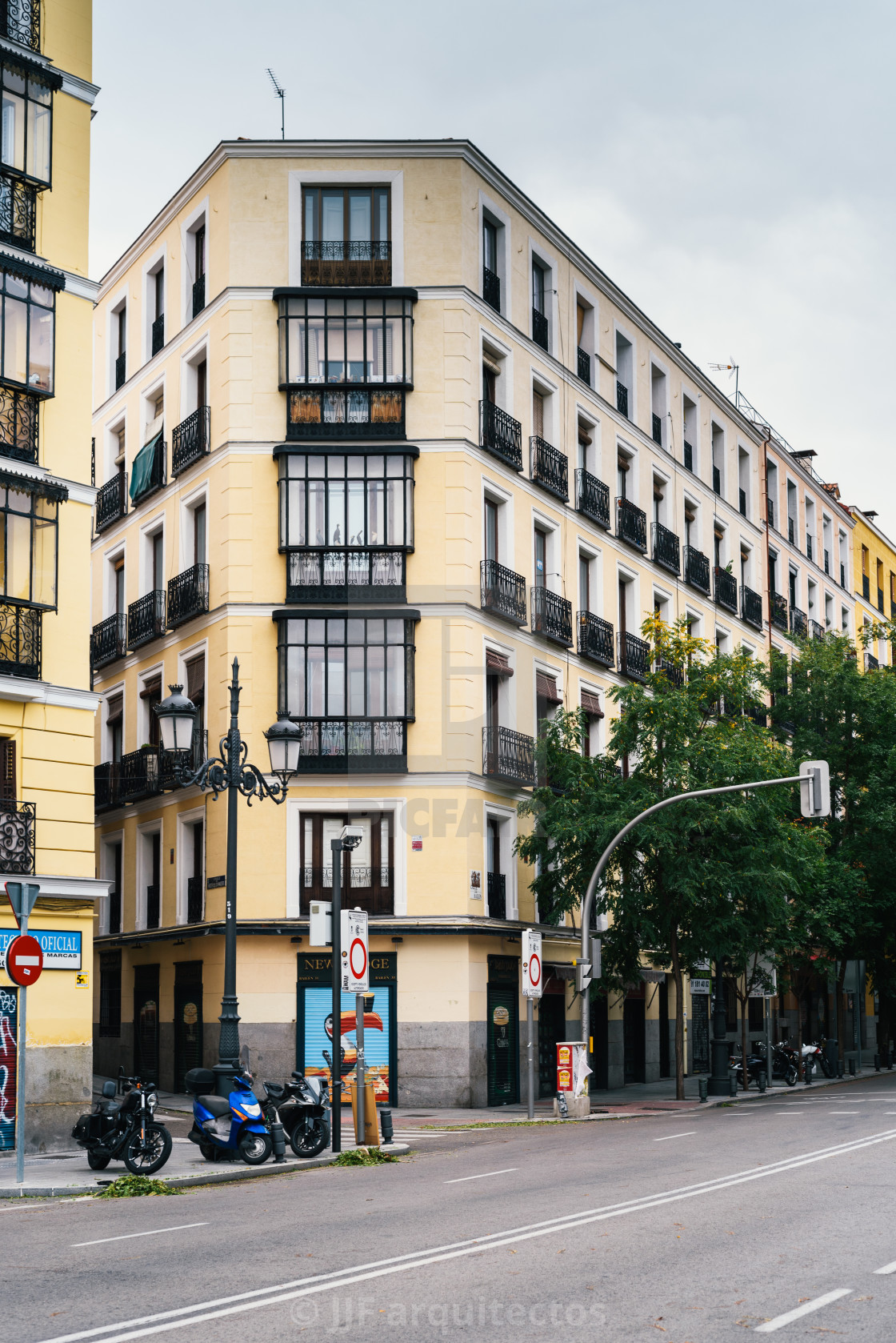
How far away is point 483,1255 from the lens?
10461mm

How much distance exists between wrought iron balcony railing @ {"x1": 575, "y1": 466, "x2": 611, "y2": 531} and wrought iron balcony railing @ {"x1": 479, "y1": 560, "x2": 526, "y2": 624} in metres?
4.01

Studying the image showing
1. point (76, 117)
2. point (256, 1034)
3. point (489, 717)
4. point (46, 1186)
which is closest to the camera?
point (46, 1186)

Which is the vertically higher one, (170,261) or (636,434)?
(170,261)

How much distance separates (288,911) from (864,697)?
61.7 feet

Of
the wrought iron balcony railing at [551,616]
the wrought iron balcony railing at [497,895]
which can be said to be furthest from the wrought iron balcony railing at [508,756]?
the wrought iron balcony railing at [551,616]

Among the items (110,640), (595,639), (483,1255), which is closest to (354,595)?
(595,639)

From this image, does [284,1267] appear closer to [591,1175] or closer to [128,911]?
[591,1175]

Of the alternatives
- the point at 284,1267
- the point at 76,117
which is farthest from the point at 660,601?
the point at 284,1267

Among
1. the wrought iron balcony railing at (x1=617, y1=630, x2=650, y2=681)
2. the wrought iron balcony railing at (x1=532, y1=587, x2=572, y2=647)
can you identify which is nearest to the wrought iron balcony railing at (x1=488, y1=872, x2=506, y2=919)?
the wrought iron balcony railing at (x1=532, y1=587, x2=572, y2=647)

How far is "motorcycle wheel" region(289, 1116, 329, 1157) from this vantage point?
18.7 metres

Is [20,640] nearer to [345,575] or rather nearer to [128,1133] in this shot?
[128,1133]

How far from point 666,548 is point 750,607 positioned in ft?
26.5

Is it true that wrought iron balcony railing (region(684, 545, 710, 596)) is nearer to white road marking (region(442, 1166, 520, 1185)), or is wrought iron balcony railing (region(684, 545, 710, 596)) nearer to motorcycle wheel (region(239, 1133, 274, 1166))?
white road marking (region(442, 1166, 520, 1185))

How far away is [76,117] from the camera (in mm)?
23156
